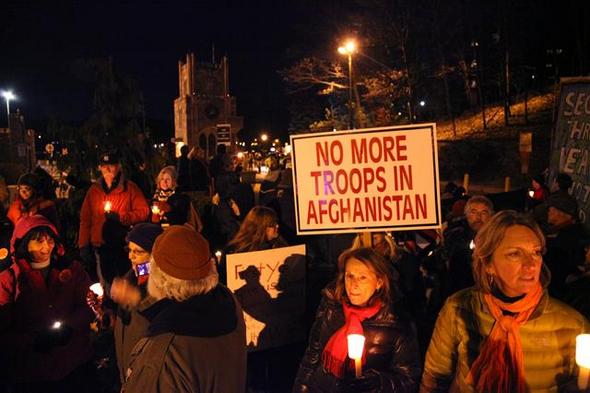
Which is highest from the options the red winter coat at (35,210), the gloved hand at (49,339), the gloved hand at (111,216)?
the red winter coat at (35,210)

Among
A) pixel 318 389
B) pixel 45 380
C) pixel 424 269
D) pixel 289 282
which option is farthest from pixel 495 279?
pixel 424 269

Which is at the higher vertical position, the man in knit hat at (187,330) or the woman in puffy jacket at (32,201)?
the woman in puffy jacket at (32,201)

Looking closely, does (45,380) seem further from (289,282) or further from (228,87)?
(228,87)

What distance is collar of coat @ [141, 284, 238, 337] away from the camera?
7.01 feet

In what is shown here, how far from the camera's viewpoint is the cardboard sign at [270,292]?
4.56 metres

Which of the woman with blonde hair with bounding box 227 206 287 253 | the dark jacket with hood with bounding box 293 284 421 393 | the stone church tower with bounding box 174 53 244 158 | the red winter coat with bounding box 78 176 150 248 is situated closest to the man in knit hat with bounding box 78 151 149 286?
the red winter coat with bounding box 78 176 150 248

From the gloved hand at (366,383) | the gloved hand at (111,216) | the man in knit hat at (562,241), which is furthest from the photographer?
the gloved hand at (111,216)

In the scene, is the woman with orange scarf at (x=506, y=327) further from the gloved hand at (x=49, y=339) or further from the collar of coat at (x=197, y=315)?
the gloved hand at (x=49, y=339)

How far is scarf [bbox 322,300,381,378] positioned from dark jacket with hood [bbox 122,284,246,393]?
963mm

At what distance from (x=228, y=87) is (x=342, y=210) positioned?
9585 cm

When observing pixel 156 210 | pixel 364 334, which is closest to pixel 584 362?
pixel 364 334

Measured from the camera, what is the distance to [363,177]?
4.21 metres

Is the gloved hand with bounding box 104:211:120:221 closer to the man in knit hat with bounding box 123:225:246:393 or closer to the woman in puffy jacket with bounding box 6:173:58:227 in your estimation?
the woman in puffy jacket with bounding box 6:173:58:227

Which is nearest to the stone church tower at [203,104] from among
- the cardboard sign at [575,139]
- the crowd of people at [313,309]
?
the cardboard sign at [575,139]
